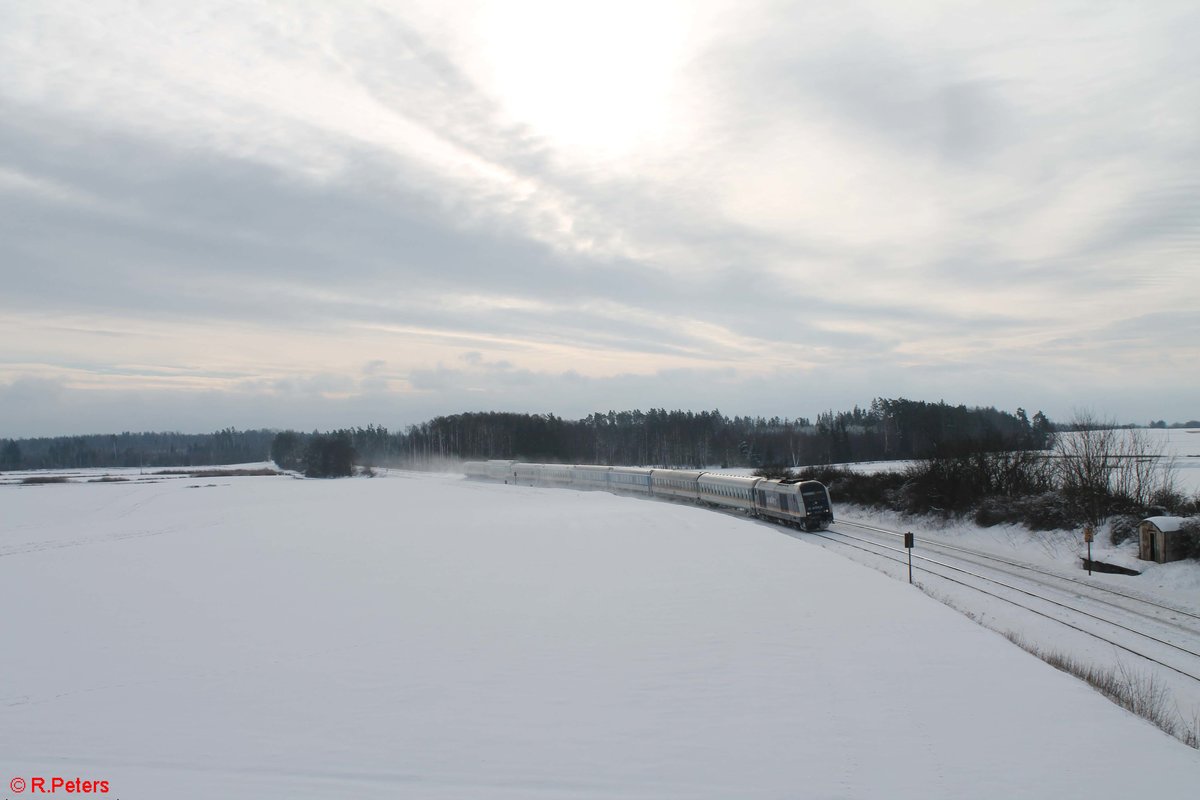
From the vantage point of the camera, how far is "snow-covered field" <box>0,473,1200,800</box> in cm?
996

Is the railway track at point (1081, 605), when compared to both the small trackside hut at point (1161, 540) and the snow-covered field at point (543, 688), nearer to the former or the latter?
the small trackside hut at point (1161, 540)

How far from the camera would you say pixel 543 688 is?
1399cm

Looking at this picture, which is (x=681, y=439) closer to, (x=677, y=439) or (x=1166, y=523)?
(x=677, y=439)

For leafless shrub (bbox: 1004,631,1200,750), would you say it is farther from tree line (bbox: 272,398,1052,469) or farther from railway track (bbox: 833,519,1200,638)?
tree line (bbox: 272,398,1052,469)

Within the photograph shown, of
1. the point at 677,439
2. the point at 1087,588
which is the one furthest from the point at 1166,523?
the point at 677,439

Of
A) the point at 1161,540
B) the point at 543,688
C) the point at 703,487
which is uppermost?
the point at 703,487

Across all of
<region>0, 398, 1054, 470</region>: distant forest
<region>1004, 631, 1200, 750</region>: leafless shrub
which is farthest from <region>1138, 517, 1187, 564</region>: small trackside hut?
<region>0, 398, 1054, 470</region>: distant forest

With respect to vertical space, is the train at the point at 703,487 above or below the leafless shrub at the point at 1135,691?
above

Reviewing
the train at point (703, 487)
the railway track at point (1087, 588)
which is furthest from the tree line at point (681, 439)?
the railway track at point (1087, 588)

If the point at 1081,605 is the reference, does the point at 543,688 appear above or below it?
above

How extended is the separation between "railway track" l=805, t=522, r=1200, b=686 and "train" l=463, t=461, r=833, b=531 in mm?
6619

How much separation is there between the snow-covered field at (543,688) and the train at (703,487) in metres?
13.5

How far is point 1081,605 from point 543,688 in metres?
19.9

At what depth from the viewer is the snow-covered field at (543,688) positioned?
9.96 m
